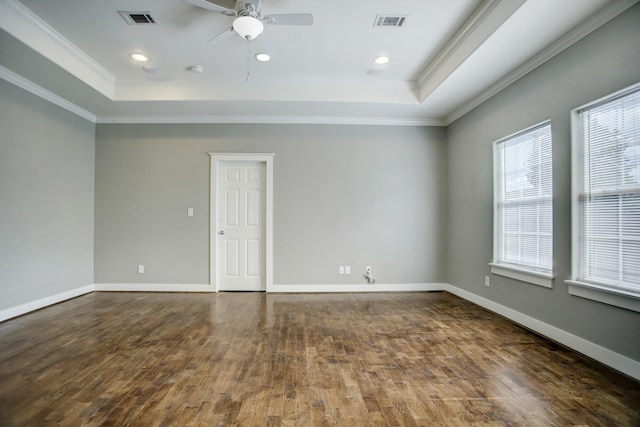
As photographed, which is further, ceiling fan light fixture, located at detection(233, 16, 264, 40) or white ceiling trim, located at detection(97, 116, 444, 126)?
white ceiling trim, located at detection(97, 116, 444, 126)

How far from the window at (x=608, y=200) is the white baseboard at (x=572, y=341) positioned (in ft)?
1.31

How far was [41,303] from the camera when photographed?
3.68 metres

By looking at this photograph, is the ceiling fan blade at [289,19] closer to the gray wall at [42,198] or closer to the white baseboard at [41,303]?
the gray wall at [42,198]

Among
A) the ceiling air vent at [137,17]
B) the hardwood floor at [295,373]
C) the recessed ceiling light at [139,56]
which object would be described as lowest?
the hardwood floor at [295,373]

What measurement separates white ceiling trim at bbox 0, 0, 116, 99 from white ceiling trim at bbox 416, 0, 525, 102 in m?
4.12

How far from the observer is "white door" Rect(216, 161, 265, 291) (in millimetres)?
4684

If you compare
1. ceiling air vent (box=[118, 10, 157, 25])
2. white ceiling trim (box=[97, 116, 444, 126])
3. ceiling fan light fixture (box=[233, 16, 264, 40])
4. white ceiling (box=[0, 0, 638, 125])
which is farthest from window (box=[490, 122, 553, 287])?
ceiling air vent (box=[118, 10, 157, 25])

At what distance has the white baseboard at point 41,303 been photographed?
329 cm

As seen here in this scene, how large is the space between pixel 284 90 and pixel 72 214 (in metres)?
3.56

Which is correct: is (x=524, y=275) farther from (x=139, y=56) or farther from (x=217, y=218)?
(x=139, y=56)

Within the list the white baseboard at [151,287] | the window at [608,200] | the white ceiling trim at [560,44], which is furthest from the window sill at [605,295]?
the white baseboard at [151,287]

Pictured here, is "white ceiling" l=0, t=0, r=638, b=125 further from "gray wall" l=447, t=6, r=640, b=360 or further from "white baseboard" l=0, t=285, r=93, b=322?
"white baseboard" l=0, t=285, r=93, b=322

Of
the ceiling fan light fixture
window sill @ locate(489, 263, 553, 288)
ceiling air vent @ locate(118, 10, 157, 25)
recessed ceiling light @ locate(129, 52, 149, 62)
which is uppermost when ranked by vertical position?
ceiling air vent @ locate(118, 10, 157, 25)

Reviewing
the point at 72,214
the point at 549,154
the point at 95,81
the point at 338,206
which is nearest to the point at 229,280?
the point at 338,206
